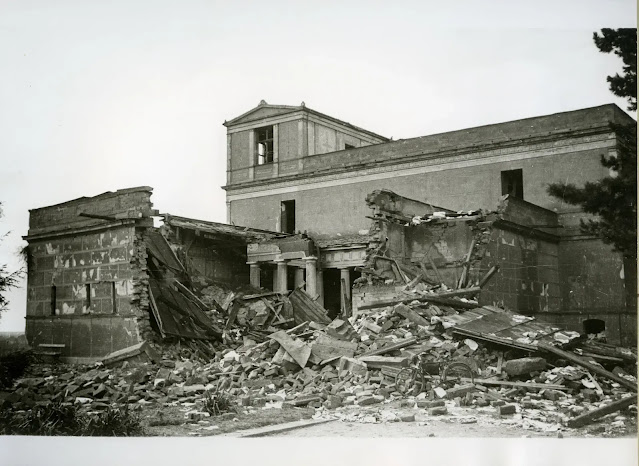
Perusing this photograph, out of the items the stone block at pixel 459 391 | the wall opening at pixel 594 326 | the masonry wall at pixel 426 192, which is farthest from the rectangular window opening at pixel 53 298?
the wall opening at pixel 594 326

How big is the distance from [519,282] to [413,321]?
60.6 inches

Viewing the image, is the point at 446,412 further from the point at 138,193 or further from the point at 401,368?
the point at 138,193

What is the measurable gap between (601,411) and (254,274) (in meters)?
8.72

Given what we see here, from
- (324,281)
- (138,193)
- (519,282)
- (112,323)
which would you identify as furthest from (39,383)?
(324,281)

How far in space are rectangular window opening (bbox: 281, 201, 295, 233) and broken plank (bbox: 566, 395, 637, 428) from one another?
12361 mm

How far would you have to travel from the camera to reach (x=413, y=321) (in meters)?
8.67

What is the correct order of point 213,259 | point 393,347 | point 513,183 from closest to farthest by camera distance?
point 393,347
point 513,183
point 213,259

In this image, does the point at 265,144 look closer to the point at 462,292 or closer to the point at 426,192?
the point at 426,192

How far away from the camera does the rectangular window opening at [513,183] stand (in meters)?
9.68

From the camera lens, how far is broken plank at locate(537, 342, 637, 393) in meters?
6.88

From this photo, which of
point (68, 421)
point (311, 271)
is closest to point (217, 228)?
point (311, 271)

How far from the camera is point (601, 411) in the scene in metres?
6.70

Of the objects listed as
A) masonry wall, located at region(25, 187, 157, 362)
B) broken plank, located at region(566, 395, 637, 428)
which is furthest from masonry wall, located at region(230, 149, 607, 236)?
masonry wall, located at region(25, 187, 157, 362)

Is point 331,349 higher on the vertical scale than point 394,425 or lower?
higher
